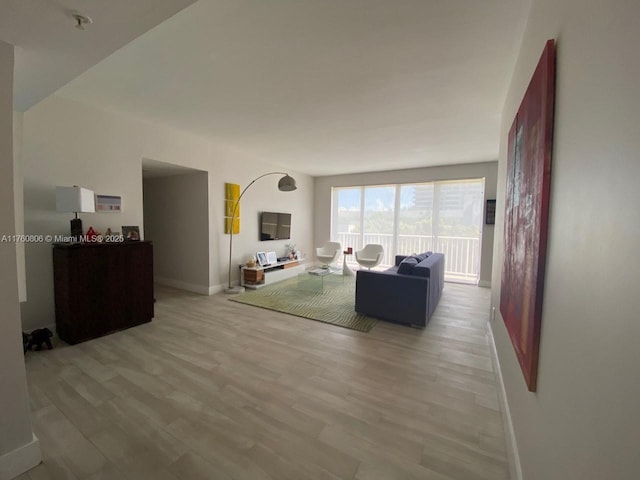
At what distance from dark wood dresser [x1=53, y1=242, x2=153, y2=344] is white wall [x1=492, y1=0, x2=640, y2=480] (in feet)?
12.3

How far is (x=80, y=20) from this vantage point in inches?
51.4

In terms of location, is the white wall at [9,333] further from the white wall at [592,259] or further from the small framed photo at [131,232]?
the white wall at [592,259]

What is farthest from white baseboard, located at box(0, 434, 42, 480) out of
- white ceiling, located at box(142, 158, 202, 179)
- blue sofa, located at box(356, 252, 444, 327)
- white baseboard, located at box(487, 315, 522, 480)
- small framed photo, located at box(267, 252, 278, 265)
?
small framed photo, located at box(267, 252, 278, 265)

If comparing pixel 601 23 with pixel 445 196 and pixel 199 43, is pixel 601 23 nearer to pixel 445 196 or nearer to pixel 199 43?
pixel 199 43

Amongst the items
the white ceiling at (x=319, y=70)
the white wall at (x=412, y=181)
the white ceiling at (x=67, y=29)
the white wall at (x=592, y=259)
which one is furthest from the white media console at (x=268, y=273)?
the white wall at (x=592, y=259)

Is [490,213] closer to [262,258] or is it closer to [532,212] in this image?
[262,258]

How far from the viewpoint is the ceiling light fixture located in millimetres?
1278

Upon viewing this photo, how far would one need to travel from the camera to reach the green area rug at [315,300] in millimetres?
3456

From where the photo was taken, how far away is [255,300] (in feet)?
13.8

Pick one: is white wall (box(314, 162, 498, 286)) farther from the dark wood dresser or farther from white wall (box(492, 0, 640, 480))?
white wall (box(492, 0, 640, 480))

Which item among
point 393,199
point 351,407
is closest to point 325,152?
point 393,199

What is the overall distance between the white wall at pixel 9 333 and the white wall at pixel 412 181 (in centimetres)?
609

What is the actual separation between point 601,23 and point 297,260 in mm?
5860

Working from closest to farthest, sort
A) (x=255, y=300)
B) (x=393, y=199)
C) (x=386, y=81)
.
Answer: (x=386, y=81)
(x=255, y=300)
(x=393, y=199)
